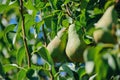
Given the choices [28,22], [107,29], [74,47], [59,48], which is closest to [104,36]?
[107,29]

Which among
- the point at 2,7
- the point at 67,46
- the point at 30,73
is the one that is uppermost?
the point at 2,7

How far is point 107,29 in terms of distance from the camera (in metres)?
1.96

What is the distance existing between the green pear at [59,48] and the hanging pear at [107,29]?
0.41 m

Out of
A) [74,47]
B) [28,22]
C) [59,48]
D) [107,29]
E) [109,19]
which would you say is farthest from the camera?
[28,22]

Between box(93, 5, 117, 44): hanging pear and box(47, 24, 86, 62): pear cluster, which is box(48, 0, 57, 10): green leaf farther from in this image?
box(93, 5, 117, 44): hanging pear

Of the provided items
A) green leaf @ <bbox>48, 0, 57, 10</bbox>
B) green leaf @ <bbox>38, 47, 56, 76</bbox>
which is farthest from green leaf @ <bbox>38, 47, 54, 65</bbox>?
Result: green leaf @ <bbox>48, 0, 57, 10</bbox>

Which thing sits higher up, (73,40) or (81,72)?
(73,40)

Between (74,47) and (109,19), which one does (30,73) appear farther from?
(109,19)

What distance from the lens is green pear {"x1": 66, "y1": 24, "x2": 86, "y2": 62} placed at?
2.42 meters

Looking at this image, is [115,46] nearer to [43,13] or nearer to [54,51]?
[54,51]

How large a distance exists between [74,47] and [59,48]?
0.16 metres

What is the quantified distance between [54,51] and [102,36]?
21.8 inches

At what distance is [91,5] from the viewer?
2.58 meters

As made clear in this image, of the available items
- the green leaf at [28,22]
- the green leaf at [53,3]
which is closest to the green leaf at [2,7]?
the green leaf at [28,22]
